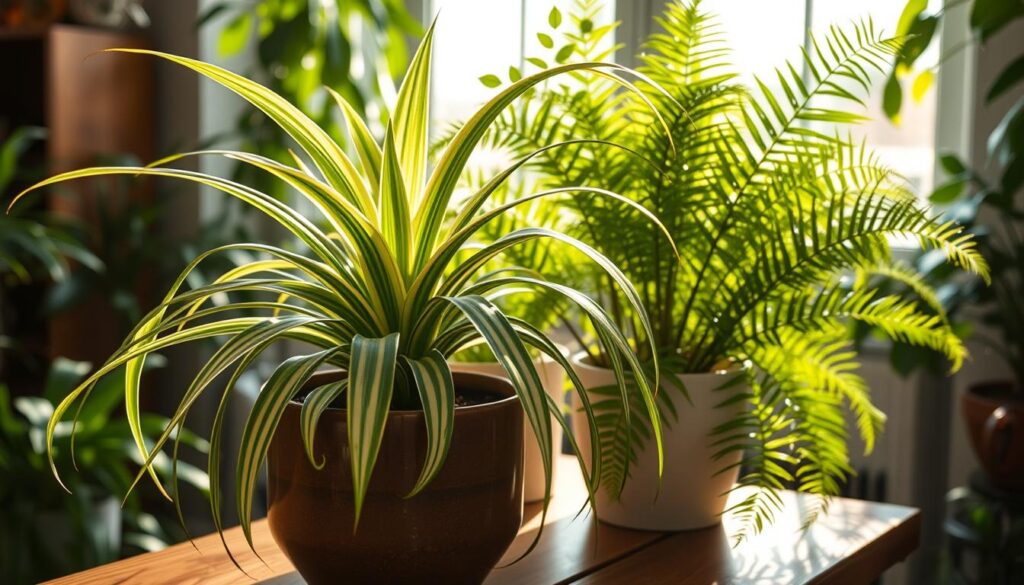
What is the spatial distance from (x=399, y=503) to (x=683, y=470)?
40cm

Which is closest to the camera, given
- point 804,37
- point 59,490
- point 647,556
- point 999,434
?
point 647,556

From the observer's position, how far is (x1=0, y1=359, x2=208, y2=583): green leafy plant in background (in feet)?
7.21

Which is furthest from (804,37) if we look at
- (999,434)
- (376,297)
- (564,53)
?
(376,297)

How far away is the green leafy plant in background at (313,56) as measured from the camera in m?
2.93

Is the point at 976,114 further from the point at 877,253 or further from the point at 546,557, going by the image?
the point at 546,557

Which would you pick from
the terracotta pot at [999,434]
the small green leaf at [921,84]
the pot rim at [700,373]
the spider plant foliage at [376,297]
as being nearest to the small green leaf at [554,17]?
the spider plant foliage at [376,297]

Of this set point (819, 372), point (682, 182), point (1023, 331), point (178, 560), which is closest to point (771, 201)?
point (682, 182)

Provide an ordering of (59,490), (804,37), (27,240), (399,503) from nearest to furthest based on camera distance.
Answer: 1. (399,503)
2. (59,490)
3. (27,240)
4. (804,37)

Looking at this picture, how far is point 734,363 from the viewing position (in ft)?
4.03

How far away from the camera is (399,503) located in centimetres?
89

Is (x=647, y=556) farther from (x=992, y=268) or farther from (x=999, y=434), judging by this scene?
(x=992, y=268)

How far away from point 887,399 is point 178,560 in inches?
73.1

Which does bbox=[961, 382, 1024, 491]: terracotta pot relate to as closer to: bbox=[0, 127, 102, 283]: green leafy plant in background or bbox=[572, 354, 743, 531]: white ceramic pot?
bbox=[572, 354, 743, 531]: white ceramic pot

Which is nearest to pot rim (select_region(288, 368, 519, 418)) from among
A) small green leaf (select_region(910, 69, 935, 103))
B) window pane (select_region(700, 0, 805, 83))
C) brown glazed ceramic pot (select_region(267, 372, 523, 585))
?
brown glazed ceramic pot (select_region(267, 372, 523, 585))
